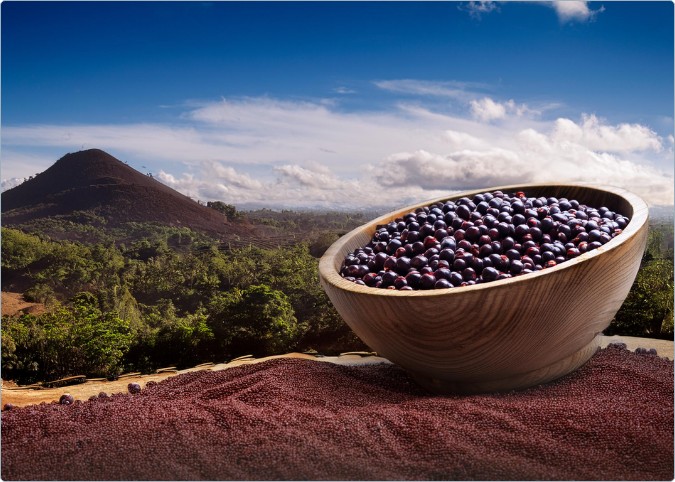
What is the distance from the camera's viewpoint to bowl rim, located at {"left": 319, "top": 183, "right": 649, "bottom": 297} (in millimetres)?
2645

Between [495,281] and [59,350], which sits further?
[59,350]

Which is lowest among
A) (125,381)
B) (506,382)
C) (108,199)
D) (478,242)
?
(125,381)

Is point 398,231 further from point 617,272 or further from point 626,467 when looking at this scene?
point 626,467

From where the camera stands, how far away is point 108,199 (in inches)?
291

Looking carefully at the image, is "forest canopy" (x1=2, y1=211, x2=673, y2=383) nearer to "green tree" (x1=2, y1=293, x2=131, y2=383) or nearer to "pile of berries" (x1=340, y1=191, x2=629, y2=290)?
"green tree" (x1=2, y1=293, x2=131, y2=383)

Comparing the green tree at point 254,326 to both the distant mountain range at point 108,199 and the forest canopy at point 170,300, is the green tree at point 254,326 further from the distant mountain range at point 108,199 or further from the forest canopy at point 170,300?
the distant mountain range at point 108,199

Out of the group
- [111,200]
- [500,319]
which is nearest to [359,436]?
[500,319]

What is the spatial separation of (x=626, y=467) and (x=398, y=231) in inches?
75.6

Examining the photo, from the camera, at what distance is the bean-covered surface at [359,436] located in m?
2.38

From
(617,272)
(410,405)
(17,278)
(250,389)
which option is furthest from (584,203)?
(17,278)

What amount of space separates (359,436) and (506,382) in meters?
0.95

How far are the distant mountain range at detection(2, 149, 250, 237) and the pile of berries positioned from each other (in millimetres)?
4001

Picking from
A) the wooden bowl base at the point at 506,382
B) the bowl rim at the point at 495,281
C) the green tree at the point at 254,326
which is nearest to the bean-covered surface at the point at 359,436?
the wooden bowl base at the point at 506,382

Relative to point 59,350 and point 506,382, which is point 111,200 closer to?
point 59,350
